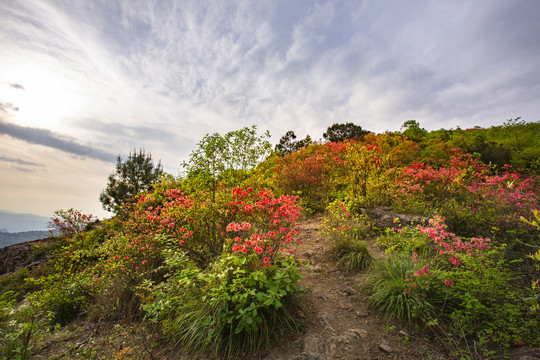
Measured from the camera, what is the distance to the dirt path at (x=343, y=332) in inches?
95.3

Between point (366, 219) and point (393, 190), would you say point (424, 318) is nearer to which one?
point (366, 219)

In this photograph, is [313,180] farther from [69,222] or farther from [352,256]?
[69,222]

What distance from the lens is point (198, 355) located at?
2666 mm

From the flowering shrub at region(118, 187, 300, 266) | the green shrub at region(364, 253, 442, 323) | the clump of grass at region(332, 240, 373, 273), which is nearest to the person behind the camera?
the green shrub at region(364, 253, 442, 323)

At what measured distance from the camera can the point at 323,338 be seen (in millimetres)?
2646

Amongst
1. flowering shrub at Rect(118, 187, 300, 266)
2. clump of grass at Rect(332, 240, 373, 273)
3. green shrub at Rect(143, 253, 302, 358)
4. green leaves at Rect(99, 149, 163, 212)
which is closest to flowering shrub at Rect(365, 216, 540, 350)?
clump of grass at Rect(332, 240, 373, 273)

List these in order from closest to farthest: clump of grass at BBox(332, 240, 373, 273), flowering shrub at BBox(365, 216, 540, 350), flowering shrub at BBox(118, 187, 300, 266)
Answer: flowering shrub at BBox(365, 216, 540, 350), flowering shrub at BBox(118, 187, 300, 266), clump of grass at BBox(332, 240, 373, 273)

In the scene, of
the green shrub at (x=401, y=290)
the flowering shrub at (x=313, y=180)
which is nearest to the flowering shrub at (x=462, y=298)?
the green shrub at (x=401, y=290)

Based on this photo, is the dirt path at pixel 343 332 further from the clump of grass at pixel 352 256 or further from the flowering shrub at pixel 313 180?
the flowering shrub at pixel 313 180

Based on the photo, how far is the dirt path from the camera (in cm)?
242

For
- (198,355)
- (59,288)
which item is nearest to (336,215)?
(198,355)

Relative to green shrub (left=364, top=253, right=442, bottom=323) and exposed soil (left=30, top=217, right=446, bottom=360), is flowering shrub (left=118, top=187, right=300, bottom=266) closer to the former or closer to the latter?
exposed soil (left=30, top=217, right=446, bottom=360)

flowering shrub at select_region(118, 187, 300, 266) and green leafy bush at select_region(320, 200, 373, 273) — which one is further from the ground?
flowering shrub at select_region(118, 187, 300, 266)

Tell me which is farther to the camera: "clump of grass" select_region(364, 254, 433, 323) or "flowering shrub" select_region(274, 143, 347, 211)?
"flowering shrub" select_region(274, 143, 347, 211)
